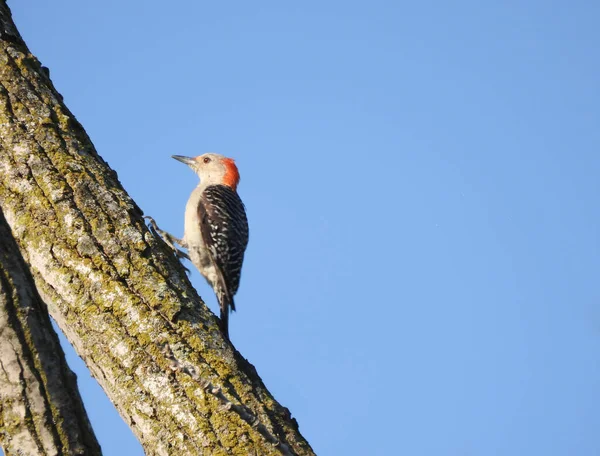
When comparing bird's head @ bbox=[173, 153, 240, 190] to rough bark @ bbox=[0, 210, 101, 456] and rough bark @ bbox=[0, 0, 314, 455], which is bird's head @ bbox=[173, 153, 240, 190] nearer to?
rough bark @ bbox=[0, 0, 314, 455]

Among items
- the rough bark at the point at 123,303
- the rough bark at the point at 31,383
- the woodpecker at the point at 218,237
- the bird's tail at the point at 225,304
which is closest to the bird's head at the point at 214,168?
the woodpecker at the point at 218,237

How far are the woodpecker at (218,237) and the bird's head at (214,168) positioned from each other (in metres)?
0.83

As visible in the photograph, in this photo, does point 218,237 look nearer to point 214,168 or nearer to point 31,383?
point 214,168

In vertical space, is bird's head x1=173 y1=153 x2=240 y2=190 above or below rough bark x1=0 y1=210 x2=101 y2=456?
above

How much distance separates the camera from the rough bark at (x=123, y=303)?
9.94 ft

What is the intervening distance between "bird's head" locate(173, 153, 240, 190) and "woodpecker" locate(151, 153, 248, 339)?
83 cm

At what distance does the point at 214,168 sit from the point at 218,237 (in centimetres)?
220

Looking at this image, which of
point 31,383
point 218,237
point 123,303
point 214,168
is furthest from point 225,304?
point 31,383

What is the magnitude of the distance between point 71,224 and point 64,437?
1.55m

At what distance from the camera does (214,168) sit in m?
10.4

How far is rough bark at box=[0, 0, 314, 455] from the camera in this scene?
303 cm

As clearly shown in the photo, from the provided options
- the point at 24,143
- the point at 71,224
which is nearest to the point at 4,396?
the point at 71,224

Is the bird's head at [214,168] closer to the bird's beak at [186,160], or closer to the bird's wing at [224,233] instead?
the bird's beak at [186,160]

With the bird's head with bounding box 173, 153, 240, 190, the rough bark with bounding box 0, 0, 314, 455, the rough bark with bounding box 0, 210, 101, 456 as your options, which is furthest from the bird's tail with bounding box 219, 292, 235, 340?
the rough bark with bounding box 0, 210, 101, 456
